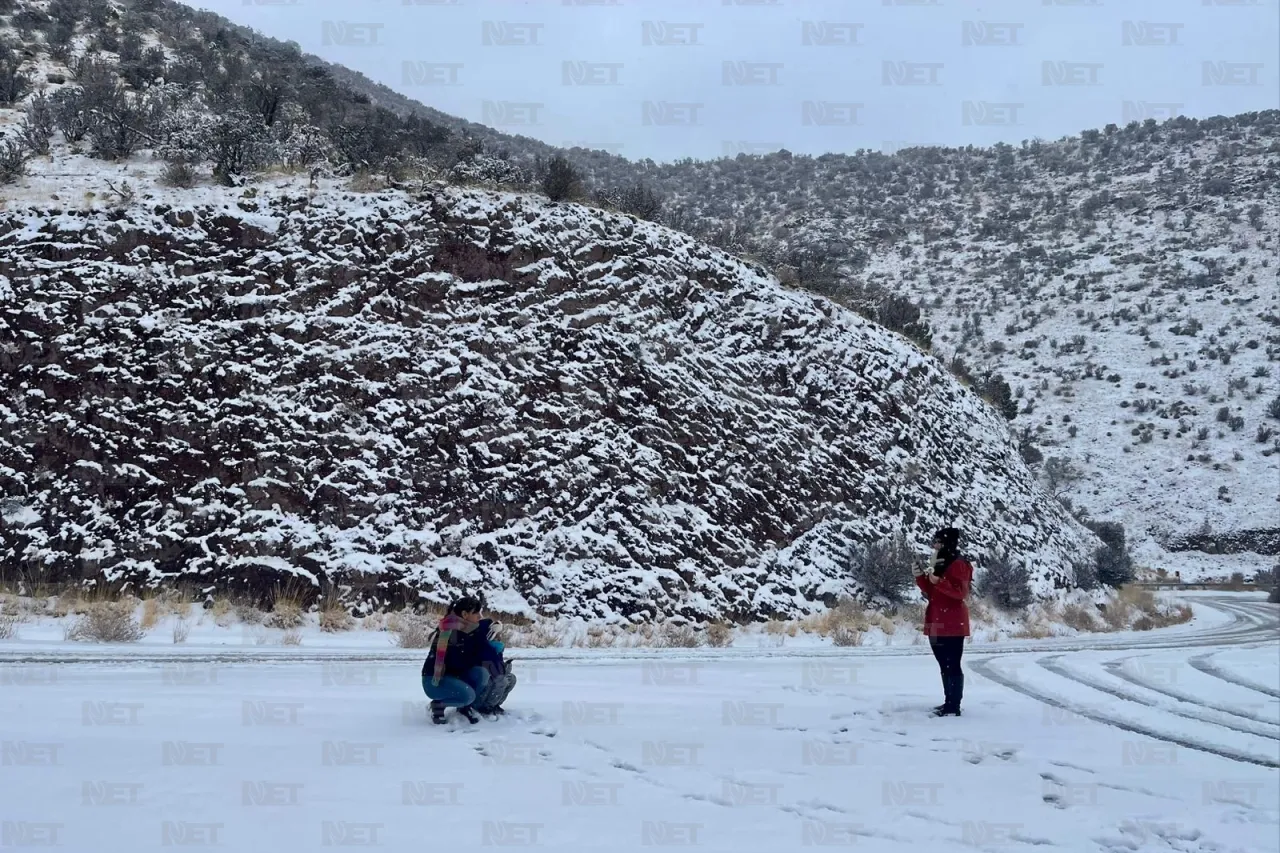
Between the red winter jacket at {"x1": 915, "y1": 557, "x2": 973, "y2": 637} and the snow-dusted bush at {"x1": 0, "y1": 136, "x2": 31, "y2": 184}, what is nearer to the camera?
the red winter jacket at {"x1": 915, "y1": 557, "x2": 973, "y2": 637}

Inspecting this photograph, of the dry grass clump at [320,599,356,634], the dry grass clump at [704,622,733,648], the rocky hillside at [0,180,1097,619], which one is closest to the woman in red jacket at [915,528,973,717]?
the dry grass clump at [704,622,733,648]

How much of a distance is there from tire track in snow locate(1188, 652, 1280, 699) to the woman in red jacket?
571 cm

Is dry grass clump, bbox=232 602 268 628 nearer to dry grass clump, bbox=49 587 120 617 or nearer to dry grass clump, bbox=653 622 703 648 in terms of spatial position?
dry grass clump, bbox=49 587 120 617

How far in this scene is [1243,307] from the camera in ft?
157

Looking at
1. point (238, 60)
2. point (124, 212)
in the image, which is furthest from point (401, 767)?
point (238, 60)

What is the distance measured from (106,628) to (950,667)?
10667 mm

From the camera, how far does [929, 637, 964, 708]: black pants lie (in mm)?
7941

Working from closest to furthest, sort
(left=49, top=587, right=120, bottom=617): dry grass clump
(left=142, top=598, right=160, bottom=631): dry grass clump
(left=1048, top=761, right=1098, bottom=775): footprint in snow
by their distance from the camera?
(left=1048, top=761, right=1098, bottom=775): footprint in snow → (left=142, top=598, right=160, bottom=631): dry grass clump → (left=49, top=587, right=120, bottom=617): dry grass clump

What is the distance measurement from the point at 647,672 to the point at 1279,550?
38.7 meters

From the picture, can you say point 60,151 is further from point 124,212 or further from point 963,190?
point 963,190

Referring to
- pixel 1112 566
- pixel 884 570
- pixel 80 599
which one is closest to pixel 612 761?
pixel 80 599

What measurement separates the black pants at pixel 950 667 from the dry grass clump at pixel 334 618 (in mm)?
9719

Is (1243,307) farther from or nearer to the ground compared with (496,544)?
farther from the ground

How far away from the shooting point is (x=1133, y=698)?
9.59 m
